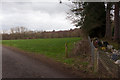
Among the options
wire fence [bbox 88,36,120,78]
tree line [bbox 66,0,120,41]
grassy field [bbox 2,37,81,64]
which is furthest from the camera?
tree line [bbox 66,0,120,41]

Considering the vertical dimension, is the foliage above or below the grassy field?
above

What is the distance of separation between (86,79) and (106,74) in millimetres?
847

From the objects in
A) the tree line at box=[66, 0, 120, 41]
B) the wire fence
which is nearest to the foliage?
the tree line at box=[66, 0, 120, 41]

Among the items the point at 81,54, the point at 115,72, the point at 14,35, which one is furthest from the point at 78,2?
the point at 14,35

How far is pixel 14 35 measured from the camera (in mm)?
55500

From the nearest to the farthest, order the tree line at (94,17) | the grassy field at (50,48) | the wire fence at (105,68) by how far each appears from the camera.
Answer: the wire fence at (105,68), the grassy field at (50,48), the tree line at (94,17)

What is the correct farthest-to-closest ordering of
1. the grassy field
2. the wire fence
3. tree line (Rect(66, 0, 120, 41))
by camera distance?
tree line (Rect(66, 0, 120, 41))
the grassy field
the wire fence

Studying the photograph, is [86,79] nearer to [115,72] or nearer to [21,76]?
[115,72]

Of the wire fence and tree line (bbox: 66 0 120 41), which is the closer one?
the wire fence

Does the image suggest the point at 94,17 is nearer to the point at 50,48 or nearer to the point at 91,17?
the point at 91,17

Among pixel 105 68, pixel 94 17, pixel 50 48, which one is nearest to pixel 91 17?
pixel 94 17

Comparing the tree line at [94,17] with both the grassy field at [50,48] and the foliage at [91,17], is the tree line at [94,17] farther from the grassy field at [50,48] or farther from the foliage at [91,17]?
the grassy field at [50,48]

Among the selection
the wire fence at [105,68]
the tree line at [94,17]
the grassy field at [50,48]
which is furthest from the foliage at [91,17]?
the wire fence at [105,68]

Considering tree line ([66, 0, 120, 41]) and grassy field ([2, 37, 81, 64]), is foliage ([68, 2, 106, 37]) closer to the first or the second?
tree line ([66, 0, 120, 41])
